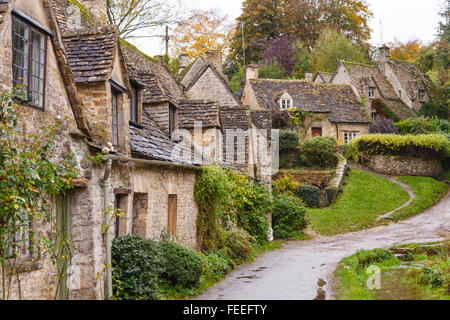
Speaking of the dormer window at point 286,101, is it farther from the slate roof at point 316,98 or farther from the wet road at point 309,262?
the wet road at point 309,262

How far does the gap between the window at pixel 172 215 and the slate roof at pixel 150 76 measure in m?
3.48

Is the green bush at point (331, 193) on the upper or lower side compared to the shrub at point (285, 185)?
lower

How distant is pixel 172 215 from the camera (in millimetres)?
14625

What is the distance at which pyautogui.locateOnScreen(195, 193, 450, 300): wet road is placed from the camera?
1196 cm

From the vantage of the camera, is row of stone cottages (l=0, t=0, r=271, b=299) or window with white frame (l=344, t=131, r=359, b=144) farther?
window with white frame (l=344, t=131, r=359, b=144)

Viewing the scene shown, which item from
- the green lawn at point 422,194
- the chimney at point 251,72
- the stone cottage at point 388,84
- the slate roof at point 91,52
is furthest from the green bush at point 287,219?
the stone cottage at point 388,84

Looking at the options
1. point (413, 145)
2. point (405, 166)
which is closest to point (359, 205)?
point (405, 166)

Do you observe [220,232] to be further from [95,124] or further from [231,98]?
[231,98]

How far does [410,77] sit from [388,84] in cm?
243

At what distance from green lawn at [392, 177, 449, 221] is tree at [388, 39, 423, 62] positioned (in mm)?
33705

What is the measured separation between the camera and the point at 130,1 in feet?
87.2

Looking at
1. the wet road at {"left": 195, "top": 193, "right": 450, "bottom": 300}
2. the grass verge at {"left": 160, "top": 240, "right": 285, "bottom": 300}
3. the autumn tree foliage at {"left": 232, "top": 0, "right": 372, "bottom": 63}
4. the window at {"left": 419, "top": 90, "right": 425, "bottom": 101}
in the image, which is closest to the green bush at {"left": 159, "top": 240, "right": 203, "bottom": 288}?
the grass verge at {"left": 160, "top": 240, "right": 285, "bottom": 300}

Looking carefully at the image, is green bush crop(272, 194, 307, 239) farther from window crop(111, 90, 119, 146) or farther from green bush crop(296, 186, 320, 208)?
window crop(111, 90, 119, 146)

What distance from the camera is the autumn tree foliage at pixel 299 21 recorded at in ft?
201
